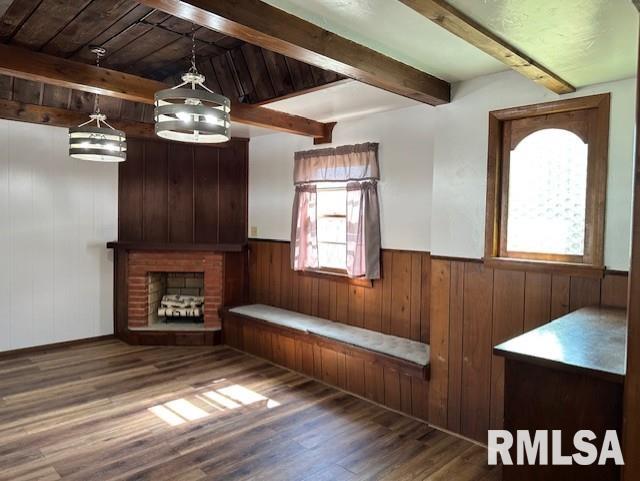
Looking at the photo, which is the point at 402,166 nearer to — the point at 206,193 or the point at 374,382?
the point at 374,382

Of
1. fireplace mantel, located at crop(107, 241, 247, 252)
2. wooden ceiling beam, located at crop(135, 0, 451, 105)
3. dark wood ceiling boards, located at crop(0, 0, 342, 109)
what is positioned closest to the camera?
wooden ceiling beam, located at crop(135, 0, 451, 105)

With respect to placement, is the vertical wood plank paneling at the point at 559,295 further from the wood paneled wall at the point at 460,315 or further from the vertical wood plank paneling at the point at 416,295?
the vertical wood plank paneling at the point at 416,295

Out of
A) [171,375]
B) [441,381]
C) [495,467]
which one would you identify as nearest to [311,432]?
[441,381]

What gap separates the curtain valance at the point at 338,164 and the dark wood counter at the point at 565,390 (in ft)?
7.92

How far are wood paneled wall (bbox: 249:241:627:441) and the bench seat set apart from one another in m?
0.12

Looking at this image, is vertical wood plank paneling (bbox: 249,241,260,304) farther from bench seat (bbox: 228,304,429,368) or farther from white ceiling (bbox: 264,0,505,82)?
white ceiling (bbox: 264,0,505,82)

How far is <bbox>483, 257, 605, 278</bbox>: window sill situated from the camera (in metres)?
2.46

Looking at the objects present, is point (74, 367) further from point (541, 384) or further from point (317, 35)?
point (541, 384)

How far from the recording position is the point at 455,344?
3049 mm

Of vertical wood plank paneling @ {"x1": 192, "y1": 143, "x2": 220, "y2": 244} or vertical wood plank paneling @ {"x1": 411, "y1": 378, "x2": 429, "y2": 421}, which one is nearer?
vertical wood plank paneling @ {"x1": 411, "y1": 378, "x2": 429, "y2": 421}

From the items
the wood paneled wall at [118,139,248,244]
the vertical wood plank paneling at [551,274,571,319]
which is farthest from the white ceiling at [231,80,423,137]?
the vertical wood plank paneling at [551,274,571,319]

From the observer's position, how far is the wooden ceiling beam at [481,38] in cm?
162

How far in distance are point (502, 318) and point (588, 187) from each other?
951 millimetres

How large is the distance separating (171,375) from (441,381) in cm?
A: 248
